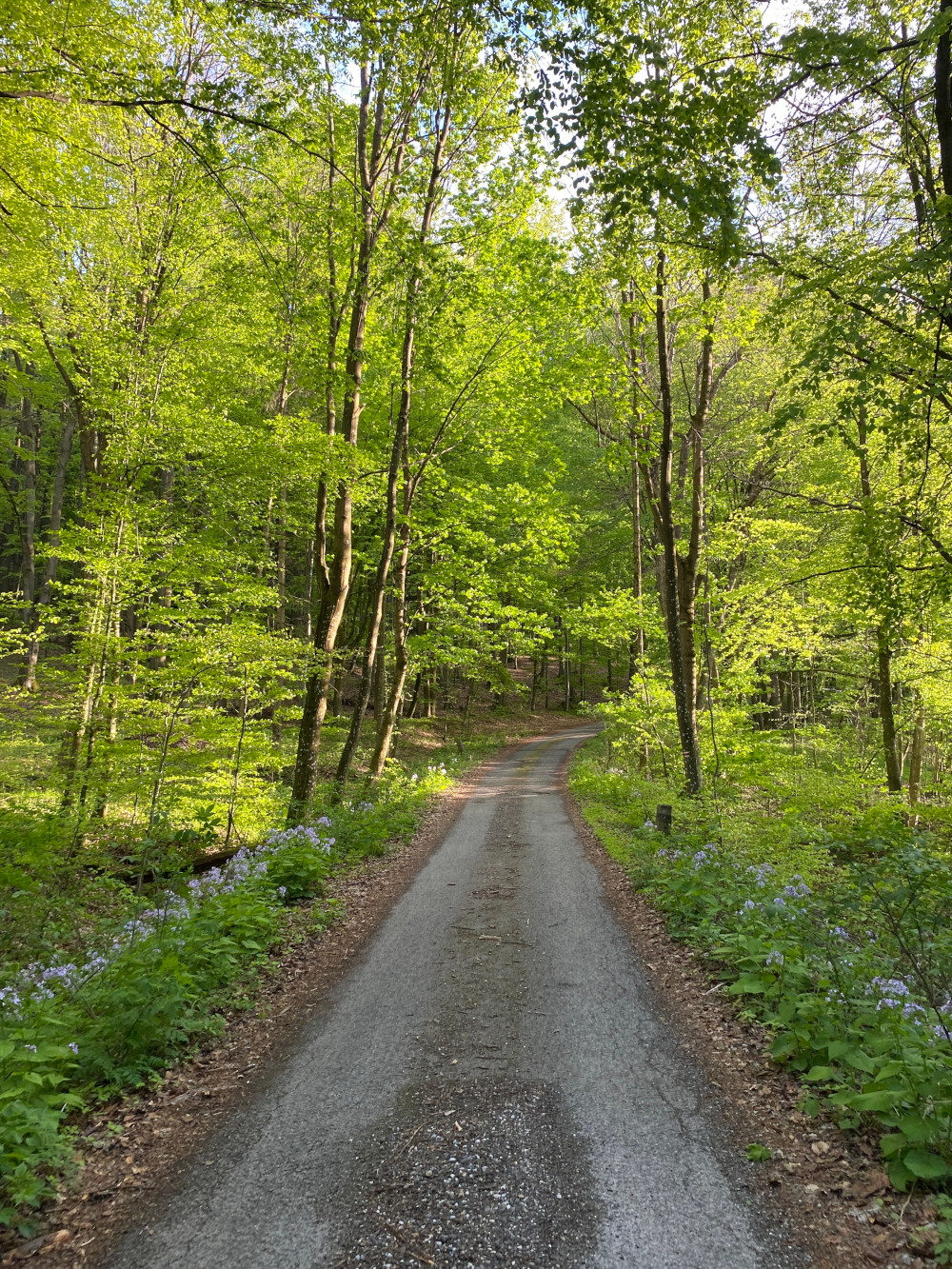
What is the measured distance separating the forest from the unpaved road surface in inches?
30.3

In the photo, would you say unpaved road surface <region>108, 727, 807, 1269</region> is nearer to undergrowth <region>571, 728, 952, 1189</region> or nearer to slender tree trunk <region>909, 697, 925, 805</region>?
undergrowth <region>571, 728, 952, 1189</region>

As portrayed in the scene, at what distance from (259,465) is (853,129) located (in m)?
9.35

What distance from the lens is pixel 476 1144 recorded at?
3.26 meters

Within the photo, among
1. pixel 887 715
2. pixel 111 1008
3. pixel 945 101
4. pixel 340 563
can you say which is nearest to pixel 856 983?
pixel 111 1008

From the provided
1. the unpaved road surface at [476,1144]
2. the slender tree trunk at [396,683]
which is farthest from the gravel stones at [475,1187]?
the slender tree trunk at [396,683]

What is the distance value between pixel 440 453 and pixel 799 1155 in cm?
1361

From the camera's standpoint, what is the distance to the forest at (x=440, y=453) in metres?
4.49

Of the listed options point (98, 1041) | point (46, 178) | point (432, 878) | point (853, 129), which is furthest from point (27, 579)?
point (853, 129)

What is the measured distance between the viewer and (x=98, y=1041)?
386 centimetres

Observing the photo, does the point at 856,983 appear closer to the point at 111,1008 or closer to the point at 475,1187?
the point at 475,1187

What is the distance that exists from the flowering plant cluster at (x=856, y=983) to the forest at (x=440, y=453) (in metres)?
0.04

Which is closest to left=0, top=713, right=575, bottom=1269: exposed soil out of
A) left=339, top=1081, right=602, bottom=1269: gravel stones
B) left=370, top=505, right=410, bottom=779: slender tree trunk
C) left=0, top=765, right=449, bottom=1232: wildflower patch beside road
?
left=0, top=765, right=449, bottom=1232: wildflower patch beside road

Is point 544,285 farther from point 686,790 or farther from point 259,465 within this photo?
point 686,790

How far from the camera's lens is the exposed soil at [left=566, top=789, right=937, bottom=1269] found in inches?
101
